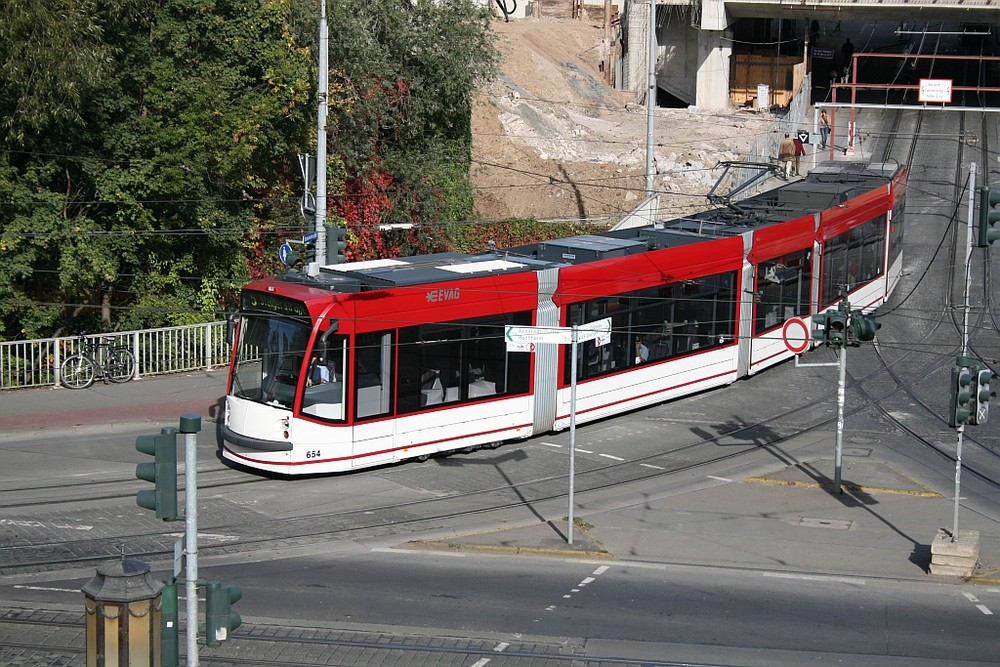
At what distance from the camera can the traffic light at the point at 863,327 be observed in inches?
731

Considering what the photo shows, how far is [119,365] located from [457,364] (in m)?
9.10

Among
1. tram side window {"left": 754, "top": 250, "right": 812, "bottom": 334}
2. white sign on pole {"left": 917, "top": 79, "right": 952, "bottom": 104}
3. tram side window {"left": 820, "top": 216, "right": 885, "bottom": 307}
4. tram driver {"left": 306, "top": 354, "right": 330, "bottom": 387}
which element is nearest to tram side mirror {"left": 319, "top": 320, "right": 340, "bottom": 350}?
tram driver {"left": 306, "top": 354, "right": 330, "bottom": 387}

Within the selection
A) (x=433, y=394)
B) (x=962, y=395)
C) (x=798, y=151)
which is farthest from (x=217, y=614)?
(x=798, y=151)

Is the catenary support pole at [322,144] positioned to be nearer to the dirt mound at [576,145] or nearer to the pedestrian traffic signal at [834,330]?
the pedestrian traffic signal at [834,330]

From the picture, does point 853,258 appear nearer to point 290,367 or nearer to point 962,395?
point 962,395

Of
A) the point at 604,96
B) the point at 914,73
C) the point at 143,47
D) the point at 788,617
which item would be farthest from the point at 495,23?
the point at 788,617

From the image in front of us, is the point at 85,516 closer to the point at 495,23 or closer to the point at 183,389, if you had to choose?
the point at 183,389

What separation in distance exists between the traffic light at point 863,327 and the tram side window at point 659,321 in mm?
4544

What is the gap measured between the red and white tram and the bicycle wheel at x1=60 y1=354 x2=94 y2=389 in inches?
268

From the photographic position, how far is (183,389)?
2531cm

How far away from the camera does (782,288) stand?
85.4 ft

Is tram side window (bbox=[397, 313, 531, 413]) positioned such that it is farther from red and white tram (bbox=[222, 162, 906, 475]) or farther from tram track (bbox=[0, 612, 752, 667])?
tram track (bbox=[0, 612, 752, 667])

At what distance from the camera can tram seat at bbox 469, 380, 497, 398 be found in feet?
65.9

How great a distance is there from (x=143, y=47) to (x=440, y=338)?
10911 mm
